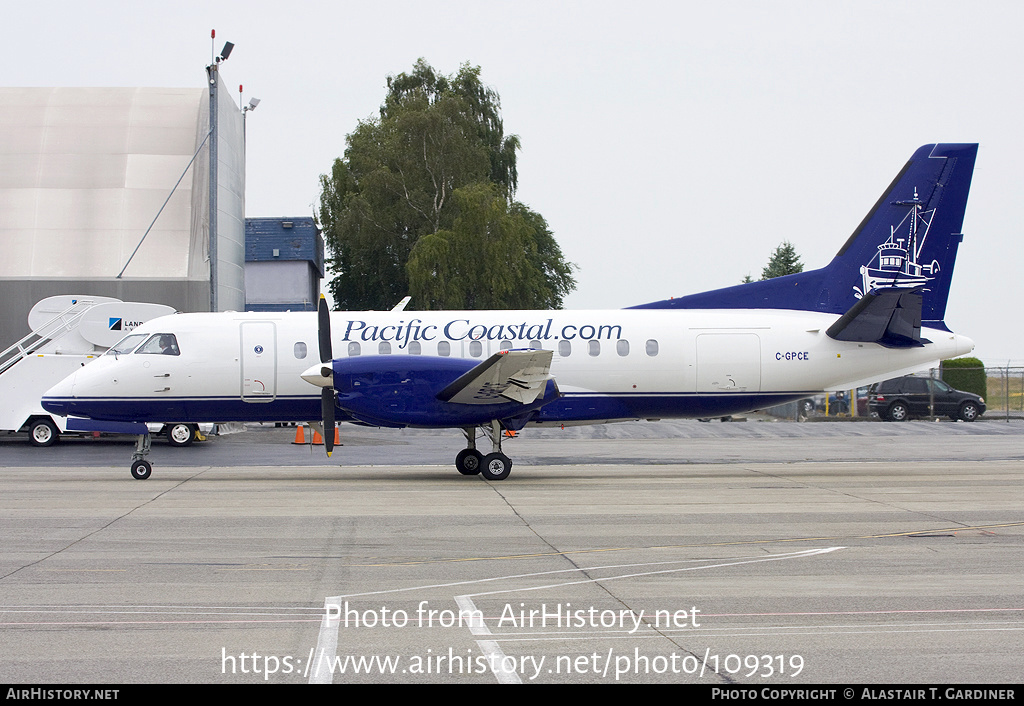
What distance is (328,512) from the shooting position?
42.4 feet

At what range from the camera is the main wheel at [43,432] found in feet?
88.3

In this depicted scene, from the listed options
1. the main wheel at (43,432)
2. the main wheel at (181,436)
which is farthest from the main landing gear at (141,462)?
the main wheel at (43,432)

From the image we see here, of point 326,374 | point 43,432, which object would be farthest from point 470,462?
point 43,432

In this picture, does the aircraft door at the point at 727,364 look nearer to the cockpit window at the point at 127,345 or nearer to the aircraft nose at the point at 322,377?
the aircraft nose at the point at 322,377

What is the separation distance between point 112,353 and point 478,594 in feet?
43.2

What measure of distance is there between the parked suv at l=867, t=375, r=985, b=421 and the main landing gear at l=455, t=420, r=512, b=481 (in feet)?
77.7

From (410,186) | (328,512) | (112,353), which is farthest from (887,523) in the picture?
(410,186)

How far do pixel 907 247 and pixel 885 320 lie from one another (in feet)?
6.41

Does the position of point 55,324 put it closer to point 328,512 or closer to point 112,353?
point 112,353

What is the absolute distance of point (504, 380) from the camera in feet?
54.7

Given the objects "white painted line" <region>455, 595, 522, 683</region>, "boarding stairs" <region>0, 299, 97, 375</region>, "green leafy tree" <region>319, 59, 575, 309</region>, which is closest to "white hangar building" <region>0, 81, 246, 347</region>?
"boarding stairs" <region>0, 299, 97, 375</region>

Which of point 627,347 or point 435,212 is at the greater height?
point 435,212

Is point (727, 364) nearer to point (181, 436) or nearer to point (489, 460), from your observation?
point (489, 460)

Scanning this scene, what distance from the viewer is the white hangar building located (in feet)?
117
